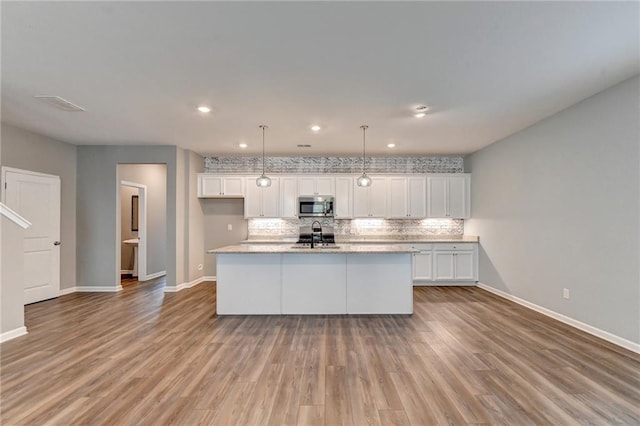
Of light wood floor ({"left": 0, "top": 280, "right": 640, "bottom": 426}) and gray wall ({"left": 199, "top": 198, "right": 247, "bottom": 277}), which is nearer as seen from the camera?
light wood floor ({"left": 0, "top": 280, "right": 640, "bottom": 426})

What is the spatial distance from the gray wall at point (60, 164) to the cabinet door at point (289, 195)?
13.1 feet

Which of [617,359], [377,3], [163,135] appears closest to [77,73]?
[163,135]

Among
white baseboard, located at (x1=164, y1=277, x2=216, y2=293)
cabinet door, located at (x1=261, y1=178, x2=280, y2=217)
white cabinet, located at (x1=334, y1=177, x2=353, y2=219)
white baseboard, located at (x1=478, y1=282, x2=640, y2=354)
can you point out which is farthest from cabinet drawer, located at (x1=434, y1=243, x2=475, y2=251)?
white baseboard, located at (x1=164, y1=277, x2=216, y2=293)

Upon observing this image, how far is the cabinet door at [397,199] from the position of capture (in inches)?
255

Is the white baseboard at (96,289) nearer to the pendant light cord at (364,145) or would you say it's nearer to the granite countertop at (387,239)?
the granite countertop at (387,239)

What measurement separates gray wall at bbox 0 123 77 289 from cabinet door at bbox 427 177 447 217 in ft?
23.5

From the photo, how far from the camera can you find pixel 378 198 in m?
6.48

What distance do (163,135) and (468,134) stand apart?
518cm

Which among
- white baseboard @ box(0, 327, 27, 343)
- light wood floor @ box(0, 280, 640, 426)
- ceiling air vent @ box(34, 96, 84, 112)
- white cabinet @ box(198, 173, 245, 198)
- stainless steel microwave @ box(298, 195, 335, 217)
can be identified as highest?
ceiling air vent @ box(34, 96, 84, 112)

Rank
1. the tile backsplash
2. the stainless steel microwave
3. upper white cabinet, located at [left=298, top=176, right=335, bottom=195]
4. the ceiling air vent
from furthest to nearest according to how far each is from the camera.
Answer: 1. the tile backsplash
2. upper white cabinet, located at [left=298, top=176, right=335, bottom=195]
3. the stainless steel microwave
4. the ceiling air vent

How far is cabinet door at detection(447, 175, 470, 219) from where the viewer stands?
6.47 m

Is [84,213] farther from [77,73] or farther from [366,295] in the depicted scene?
[366,295]

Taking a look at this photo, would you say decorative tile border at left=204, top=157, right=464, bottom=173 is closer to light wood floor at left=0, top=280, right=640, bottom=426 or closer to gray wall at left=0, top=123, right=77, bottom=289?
gray wall at left=0, top=123, right=77, bottom=289

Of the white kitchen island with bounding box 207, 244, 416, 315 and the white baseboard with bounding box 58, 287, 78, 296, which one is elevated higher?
the white kitchen island with bounding box 207, 244, 416, 315
